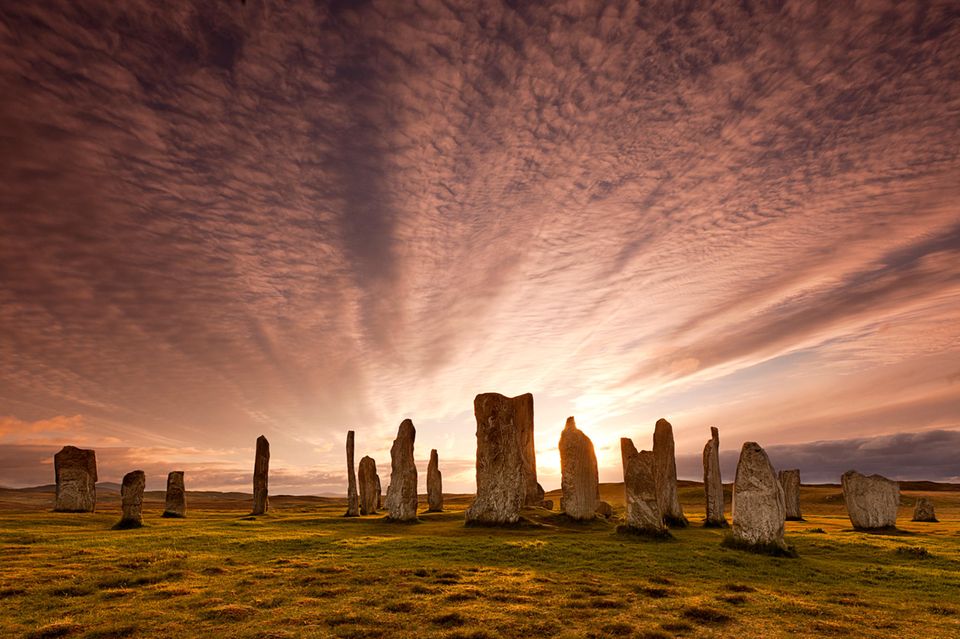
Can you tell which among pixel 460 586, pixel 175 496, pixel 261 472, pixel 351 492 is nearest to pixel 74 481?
pixel 175 496

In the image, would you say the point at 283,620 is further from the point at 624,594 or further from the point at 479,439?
the point at 479,439

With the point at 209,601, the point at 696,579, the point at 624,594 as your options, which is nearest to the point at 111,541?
the point at 209,601

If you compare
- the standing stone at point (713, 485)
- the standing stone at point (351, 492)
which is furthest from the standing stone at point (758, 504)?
the standing stone at point (351, 492)

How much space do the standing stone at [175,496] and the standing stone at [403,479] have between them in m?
15.7

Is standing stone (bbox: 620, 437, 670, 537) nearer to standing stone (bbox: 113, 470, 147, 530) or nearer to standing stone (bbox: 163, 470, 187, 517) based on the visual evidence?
standing stone (bbox: 113, 470, 147, 530)

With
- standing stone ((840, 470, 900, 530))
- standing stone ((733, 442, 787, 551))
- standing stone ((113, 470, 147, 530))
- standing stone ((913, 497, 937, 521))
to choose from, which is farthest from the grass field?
standing stone ((913, 497, 937, 521))

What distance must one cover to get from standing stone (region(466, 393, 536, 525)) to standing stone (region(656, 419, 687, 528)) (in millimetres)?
8113

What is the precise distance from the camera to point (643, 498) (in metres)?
27.4

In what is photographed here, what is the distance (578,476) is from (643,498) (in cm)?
735

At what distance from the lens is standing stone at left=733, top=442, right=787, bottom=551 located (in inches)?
890

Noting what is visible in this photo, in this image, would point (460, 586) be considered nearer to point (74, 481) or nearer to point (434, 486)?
point (434, 486)

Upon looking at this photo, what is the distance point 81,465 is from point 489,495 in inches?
Answer: 1364

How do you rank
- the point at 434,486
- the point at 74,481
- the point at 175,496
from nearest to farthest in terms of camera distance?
the point at 175,496
the point at 74,481
the point at 434,486

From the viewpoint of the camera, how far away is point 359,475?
48.5 metres
